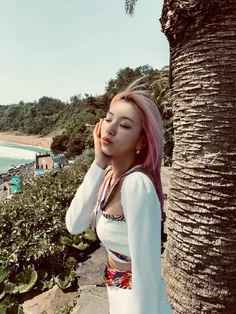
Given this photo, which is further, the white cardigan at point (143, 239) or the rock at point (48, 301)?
the rock at point (48, 301)

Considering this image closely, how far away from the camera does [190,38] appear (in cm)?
288

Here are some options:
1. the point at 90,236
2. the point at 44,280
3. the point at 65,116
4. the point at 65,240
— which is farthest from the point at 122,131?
the point at 65,116

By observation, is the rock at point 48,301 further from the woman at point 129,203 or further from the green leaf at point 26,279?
the woman at point 129,203

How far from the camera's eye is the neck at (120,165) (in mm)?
1729

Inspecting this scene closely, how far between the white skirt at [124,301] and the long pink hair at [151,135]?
1.36ft

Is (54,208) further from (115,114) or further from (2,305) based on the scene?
(115,114)

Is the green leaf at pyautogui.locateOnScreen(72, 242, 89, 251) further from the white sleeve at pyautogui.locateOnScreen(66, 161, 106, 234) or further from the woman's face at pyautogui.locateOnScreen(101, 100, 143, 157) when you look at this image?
the woman's face at pyautogui.locateOnScreen(101, 100, 143, 157)

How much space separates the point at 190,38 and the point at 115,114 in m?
1.49

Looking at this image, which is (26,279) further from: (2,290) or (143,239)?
(143,239)

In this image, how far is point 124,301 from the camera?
164 centimetres

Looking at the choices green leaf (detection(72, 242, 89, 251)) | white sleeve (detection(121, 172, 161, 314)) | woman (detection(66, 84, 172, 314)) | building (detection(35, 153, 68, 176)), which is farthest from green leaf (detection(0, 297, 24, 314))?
building (detection(35, 153, 68, 176))

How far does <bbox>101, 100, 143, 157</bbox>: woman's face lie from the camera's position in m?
1.65

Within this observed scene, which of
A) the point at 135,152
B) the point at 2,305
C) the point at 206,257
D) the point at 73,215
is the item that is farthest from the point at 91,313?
the point at 135,152

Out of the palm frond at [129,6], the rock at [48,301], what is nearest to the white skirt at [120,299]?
the rock at [48,301]
